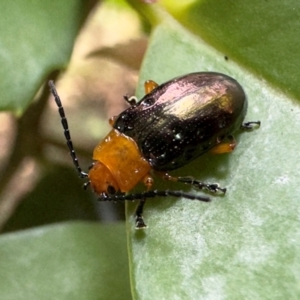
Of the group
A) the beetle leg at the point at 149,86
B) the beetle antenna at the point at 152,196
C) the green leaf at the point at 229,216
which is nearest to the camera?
the green leaf at the point at 229,216

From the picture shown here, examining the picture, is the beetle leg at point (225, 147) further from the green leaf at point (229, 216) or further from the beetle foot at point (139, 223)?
the beetle foot at point (139, 223)

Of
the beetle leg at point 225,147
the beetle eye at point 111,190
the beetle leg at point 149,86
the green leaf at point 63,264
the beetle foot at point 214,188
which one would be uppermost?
the beetle leg at point 149,86

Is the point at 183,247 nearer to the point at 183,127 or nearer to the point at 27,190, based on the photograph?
the point at 183,127

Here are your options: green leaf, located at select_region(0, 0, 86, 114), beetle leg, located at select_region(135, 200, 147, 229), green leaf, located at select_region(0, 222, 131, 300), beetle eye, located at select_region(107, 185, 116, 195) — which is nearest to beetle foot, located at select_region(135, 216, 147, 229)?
beetle leg, located at select_region(135, 200, 147, 229)

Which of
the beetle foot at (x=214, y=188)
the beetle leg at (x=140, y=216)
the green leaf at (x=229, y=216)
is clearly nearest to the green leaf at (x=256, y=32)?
the green leaf at (x=229, y=216)

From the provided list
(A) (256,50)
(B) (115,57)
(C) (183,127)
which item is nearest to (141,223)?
(C) (183,127)

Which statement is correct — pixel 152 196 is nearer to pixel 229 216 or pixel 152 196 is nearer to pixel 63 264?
pixel 229 216
